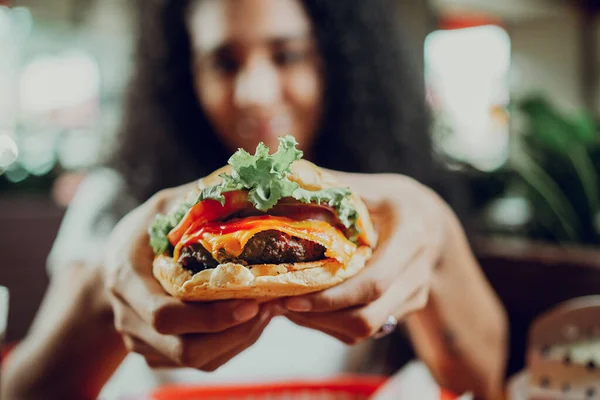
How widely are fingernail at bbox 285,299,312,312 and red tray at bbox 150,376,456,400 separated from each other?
398 millimetres

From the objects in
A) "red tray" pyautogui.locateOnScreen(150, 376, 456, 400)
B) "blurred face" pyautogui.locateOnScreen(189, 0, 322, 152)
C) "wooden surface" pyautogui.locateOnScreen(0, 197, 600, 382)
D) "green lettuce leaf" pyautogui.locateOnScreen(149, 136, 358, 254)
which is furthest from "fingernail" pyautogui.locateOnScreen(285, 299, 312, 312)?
"wooden surface" pyautogui.locateOnScreen(0, 197, 600, 382)

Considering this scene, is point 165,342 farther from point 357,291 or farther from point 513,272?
point 513,272

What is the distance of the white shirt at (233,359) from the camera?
0.83m

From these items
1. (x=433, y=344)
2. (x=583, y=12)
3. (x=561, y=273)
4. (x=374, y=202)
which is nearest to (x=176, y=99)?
(x=374, y=202)

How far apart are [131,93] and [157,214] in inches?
22.8

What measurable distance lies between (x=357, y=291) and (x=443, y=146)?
0.75 m

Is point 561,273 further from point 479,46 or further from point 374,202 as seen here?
point 479,46

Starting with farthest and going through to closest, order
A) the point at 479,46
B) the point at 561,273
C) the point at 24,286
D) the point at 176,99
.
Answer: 1. the point at 479,46
2. the point at 561,273
3. the point at 24,286
4. the point at 176,99

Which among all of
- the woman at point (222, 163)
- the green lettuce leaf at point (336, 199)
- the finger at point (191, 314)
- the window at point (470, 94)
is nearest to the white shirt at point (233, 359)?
the woman at point (222, 163)

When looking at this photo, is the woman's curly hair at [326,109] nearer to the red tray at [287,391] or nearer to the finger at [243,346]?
the finger at [243,346]

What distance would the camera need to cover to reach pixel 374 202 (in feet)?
2.10

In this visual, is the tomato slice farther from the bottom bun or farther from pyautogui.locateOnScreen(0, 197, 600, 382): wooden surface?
pyautogui.locateOnScreen(0, 197, 600, 382): wooden surface

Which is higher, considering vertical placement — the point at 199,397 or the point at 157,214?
the point at 157,214

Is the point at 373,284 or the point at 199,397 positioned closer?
the point at 373,284
